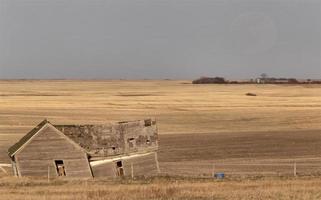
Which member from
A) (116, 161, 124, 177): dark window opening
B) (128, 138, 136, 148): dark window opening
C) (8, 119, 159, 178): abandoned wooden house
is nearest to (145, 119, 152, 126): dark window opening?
(128, 138, 136, 148): dark window opening

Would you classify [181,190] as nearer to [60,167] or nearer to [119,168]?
[119,168]

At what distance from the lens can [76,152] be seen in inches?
1224

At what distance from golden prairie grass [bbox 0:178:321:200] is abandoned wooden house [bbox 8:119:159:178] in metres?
5.79

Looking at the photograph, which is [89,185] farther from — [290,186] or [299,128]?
[299,128]

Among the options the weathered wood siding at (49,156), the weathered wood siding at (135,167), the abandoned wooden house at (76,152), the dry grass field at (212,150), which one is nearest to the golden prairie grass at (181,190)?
the dry grass field at (212,150)

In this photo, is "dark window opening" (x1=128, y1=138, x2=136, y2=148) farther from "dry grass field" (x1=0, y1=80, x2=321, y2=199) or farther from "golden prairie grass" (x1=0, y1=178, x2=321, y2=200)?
"golden prairie grass" (x1=0, y1=178, x2=321, y2=200)

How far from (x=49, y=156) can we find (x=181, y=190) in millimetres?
12683

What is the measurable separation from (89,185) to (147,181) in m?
2.56

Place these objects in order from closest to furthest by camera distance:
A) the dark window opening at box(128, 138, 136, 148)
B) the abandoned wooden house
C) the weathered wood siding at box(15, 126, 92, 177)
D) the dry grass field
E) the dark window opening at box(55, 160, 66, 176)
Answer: the dry grass field, the weathered wood siding at box(15, 126, 92, 177), the abandoned wooden house, the dark window opening at box(55, 160, 66, 176), the dark window opening at box(128, 138, 136, 148)

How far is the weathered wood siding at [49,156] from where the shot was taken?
30.9 metres

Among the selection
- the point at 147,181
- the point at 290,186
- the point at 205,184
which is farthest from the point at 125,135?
the point at 290,186

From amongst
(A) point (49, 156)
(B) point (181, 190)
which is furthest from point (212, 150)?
(B) point (181, 190)

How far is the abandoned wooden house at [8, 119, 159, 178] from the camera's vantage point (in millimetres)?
31078

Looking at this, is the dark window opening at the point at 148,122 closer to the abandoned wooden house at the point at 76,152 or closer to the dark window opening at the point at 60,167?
the abandoned wooden house at the point at 76,152
